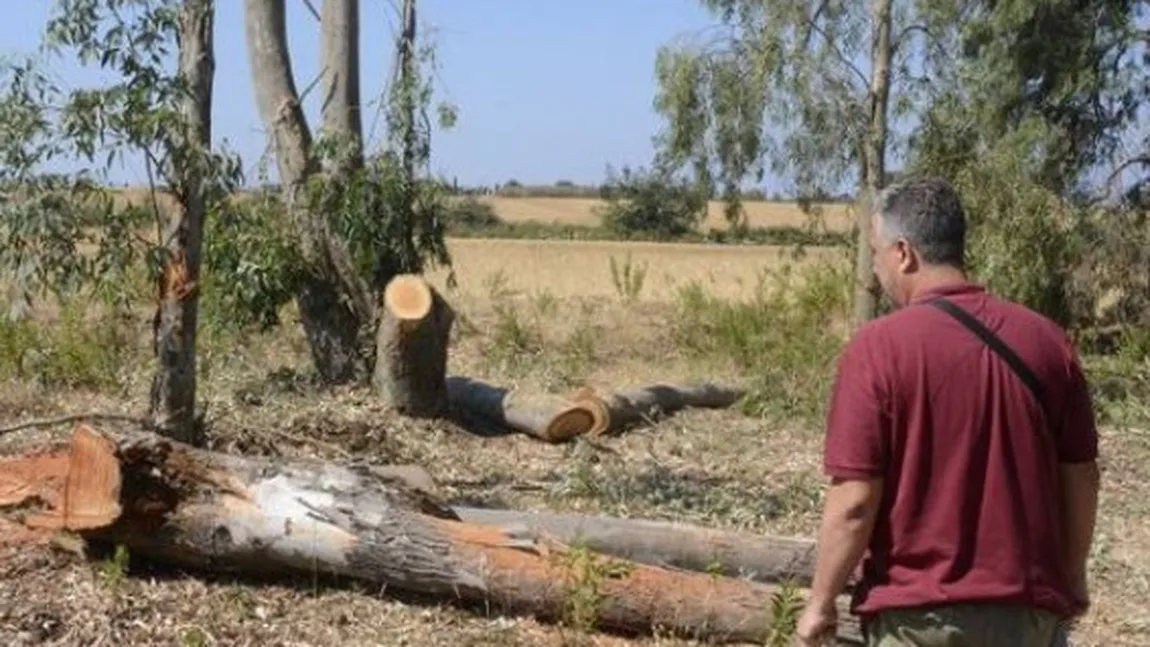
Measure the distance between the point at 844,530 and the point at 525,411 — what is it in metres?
8.19

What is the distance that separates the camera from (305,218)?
1250 centimetres

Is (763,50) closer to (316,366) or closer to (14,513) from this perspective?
(316,366)

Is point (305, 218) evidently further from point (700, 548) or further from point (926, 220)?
point (926, 220)

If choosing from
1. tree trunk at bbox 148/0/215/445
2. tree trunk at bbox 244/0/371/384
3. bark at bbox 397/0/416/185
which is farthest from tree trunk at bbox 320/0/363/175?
tree trunk at bbox 148/0/215/445

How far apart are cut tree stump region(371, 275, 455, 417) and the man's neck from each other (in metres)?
7.86

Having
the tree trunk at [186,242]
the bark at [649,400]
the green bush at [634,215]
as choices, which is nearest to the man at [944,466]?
the tree trunk at [186,242]

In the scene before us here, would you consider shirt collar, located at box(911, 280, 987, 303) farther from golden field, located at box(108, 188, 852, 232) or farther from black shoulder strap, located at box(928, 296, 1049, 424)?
golden field, located at box(108, 188, 852, 232)

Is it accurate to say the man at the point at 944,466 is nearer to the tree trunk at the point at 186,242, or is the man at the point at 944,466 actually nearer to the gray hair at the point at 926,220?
the gray hair at the point at 926,220

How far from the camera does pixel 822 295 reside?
18234mm

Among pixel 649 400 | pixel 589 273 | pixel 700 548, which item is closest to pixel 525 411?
pixel 649 400

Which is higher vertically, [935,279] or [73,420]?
[935,279]

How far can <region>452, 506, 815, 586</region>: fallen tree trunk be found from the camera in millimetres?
7234

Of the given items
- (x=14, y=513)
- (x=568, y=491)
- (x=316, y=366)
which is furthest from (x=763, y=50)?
(x=14, y=513)

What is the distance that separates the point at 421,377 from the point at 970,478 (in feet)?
27.0
